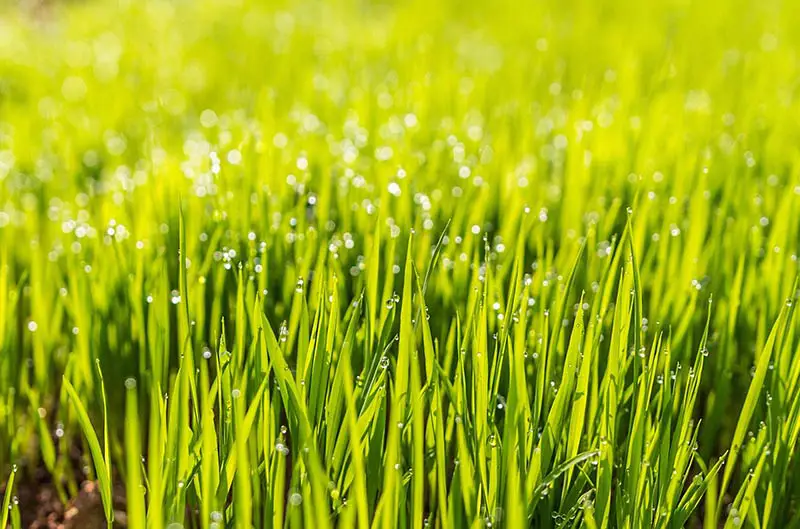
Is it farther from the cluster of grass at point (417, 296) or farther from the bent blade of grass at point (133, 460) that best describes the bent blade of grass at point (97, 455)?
the bent blade of grass at point (133, 460)

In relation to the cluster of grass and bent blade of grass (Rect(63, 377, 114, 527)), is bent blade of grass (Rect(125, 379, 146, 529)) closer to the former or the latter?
the cluster of grass

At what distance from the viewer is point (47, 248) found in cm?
160

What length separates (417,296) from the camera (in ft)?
3.89

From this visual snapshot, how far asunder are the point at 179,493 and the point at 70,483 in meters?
0.45

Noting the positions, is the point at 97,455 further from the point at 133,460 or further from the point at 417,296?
the point at 417,296

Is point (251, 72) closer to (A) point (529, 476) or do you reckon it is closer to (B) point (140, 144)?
(B) point (140, 144)

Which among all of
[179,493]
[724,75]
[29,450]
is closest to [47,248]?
[29,450]

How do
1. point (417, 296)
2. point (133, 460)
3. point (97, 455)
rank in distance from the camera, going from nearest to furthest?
point (133, 460) → point (97, 455) → point (417, 296)

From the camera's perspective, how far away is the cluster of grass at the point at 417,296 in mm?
A: 904

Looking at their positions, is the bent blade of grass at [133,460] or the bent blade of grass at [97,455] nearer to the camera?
the bent blade of grass at [133,460]

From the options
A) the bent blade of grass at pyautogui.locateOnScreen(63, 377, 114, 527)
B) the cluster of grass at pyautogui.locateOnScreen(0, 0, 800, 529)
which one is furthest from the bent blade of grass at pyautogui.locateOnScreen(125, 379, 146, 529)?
the bent blade of grass at pyautogui.locateOnScreen(63, 377, 114, 527)

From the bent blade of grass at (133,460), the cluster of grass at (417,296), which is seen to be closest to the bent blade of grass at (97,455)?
the cluster of grass at (417,296)

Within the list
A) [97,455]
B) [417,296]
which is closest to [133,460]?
[97,455]

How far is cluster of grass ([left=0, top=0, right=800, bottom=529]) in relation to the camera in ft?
2.97
